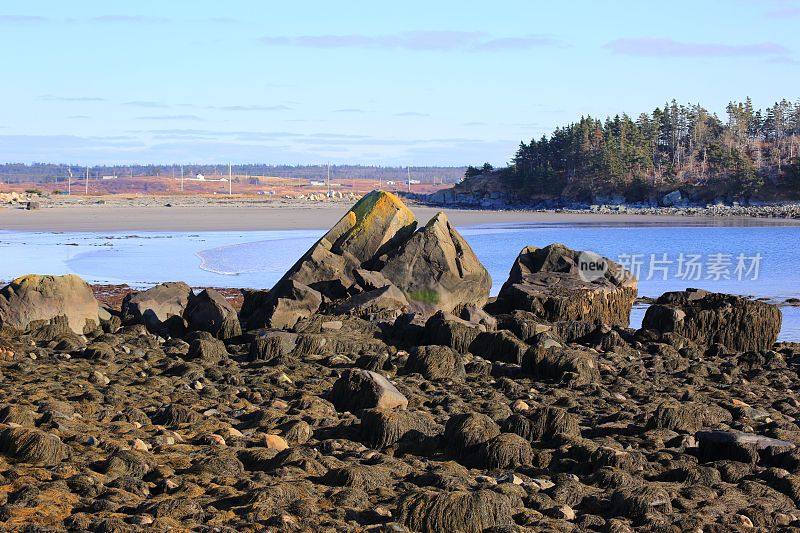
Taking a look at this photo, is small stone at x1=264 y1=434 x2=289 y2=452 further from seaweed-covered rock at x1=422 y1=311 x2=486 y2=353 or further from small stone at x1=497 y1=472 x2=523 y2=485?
seaweed-covered rock at x1=422 y1=311 x2=486 y2=353

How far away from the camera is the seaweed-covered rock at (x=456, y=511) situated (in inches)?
253

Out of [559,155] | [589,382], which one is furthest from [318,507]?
[559,155]

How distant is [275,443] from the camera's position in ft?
27.7

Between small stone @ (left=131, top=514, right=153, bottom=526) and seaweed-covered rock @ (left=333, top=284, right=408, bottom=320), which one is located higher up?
seaweed-covered rock @ (left=333, top=284, right=408, bottom=320)

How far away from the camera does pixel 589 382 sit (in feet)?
38.4

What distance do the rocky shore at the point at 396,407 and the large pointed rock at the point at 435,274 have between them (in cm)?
4

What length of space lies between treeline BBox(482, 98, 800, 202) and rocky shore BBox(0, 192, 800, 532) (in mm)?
96065

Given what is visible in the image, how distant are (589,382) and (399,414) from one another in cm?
364

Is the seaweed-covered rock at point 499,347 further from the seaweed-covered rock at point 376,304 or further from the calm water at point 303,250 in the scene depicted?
the calm water at point 303,250

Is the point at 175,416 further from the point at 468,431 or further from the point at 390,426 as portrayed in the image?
the point at 468,431

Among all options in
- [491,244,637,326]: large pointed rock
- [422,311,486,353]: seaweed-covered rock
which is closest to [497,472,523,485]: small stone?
[422,311,486,353]: seaweed-covered rock

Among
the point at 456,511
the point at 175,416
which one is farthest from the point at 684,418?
the point at 175,416

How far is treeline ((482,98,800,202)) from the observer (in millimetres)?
109750

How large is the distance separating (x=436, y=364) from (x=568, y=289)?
678 cm
